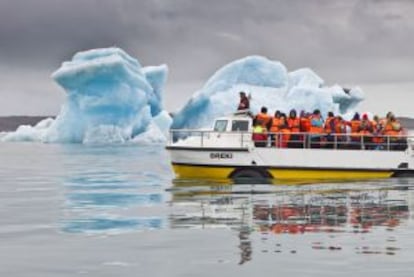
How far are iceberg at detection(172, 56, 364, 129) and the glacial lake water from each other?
33.6 metres

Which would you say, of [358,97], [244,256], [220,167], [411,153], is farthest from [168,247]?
[358,97]

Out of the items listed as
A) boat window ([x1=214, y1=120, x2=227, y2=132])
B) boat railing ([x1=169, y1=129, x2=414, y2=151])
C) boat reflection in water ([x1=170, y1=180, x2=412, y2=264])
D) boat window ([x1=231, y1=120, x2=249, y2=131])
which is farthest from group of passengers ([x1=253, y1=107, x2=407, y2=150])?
boat reflection in water ([x1=170, y1=180, x2=412, y2=264])

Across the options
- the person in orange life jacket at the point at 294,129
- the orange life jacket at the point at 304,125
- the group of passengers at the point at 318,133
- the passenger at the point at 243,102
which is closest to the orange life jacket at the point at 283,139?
the group of passengers at the point at 318,133

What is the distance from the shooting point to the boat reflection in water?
34.2 feet

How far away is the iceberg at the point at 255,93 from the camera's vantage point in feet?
174

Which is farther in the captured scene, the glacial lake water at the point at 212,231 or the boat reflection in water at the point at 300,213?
the boat reflection in water at the point at 300,213

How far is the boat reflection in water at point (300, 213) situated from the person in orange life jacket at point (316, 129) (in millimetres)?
1812

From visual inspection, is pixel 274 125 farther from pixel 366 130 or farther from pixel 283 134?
pixel 366 130

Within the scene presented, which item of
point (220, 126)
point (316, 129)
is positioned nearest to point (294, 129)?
point (316, 129)

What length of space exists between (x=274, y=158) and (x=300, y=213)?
289 inches

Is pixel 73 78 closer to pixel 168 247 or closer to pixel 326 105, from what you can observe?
pixel 326 105

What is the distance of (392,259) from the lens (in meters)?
9.15

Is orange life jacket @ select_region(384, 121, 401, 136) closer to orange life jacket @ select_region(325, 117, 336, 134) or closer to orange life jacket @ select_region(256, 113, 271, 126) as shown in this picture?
orange life jacket @ select_region(325, 117, 336, 134)

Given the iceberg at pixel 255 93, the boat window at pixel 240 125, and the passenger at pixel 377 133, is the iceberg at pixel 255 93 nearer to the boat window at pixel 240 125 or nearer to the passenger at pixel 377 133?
the passenger at pixel 377 133
